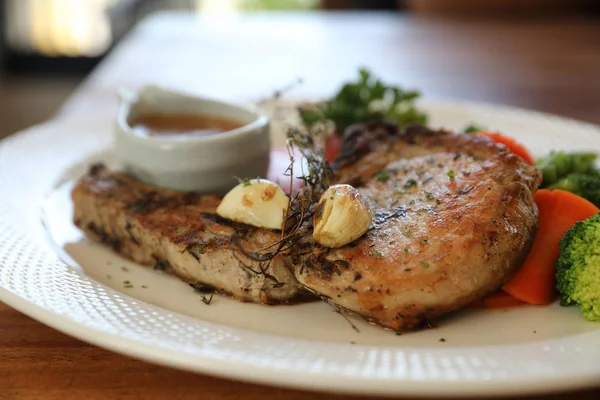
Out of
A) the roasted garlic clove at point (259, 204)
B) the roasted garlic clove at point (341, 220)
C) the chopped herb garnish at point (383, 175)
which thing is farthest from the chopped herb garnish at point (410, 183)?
the roasted garlic clove at point (259, 204)

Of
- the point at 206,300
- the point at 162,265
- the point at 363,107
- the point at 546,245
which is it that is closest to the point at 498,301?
the point at 546,245

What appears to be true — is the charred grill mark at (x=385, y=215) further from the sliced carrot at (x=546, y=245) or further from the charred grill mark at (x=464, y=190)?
the sliced carrot at (x=546, y=245)

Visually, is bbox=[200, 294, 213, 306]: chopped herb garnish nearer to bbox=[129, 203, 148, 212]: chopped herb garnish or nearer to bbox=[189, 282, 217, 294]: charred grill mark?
bbox=[189, 282, 217, 294]: charred grill mark

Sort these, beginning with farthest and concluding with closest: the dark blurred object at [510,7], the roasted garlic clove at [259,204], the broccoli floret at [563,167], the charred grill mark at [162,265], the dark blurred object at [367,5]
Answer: the dark blurred object at [367,5] → the dark blurred object at [510,7] → the broccoli floret at [563,167] → the charred grill mark at [162,265] → the roasted garlic clove at [259,204]

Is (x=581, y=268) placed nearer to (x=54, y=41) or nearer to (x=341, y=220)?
(x=341, y=220)

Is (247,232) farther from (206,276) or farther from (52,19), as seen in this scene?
(52,19)

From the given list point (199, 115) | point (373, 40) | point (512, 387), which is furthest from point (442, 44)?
point (512, 387)

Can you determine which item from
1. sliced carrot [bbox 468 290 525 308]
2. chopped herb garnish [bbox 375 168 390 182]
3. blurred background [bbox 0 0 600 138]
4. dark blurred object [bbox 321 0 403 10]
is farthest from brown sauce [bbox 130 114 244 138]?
dark blurred object [bbox 321 0 403 10]
